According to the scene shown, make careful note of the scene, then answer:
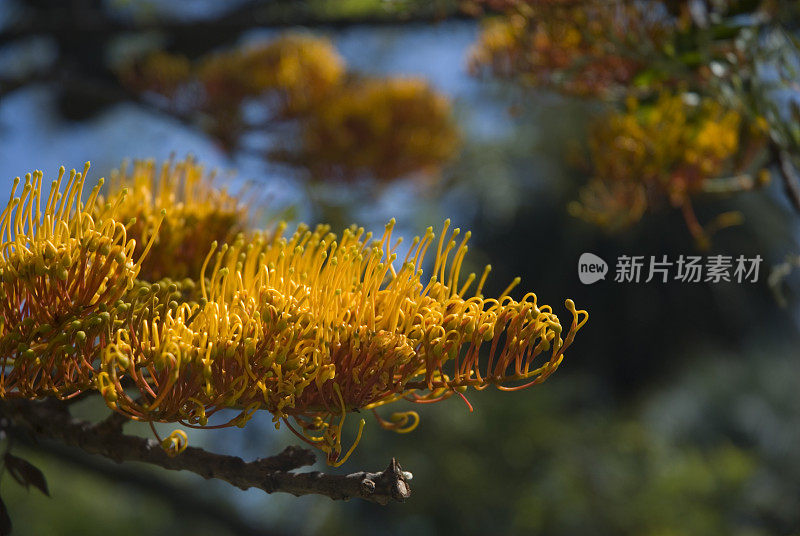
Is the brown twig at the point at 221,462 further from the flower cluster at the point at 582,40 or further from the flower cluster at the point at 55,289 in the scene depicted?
the flower cluster at the point at 582,40

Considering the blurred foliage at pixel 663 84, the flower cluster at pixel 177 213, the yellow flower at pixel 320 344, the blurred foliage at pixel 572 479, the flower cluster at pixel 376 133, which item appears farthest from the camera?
the blurred foliage at pixel 572 479

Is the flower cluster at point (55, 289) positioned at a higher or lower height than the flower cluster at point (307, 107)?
higher

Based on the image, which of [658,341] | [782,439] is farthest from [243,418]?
[782,439]

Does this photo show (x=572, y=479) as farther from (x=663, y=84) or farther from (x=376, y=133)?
(x=663, y=84)

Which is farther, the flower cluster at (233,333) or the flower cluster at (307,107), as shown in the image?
the flower cluster at (307,107)

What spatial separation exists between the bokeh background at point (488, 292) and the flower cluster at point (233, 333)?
78cm

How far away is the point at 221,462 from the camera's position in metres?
0.41

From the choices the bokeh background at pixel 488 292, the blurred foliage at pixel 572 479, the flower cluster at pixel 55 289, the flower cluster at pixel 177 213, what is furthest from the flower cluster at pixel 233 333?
the blurred foliage at pixel 572 479

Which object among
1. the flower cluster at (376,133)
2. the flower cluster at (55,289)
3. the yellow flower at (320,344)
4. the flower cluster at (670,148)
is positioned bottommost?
the flower cluster at (376,133)

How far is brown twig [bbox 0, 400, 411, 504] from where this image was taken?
14.6 inches

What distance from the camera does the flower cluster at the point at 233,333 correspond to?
369 mm

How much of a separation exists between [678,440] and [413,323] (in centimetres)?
228

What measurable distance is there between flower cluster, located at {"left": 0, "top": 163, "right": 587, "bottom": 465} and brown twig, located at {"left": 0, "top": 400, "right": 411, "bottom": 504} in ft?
0.07

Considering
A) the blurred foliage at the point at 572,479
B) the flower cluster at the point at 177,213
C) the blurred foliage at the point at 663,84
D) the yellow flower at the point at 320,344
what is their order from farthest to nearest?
the blurred foliage at the point at 572,479 < the blurred foliage at the point at 663,84 < the flower cluster at the point at 177,213 < the yellow flower at the point at 320,344
